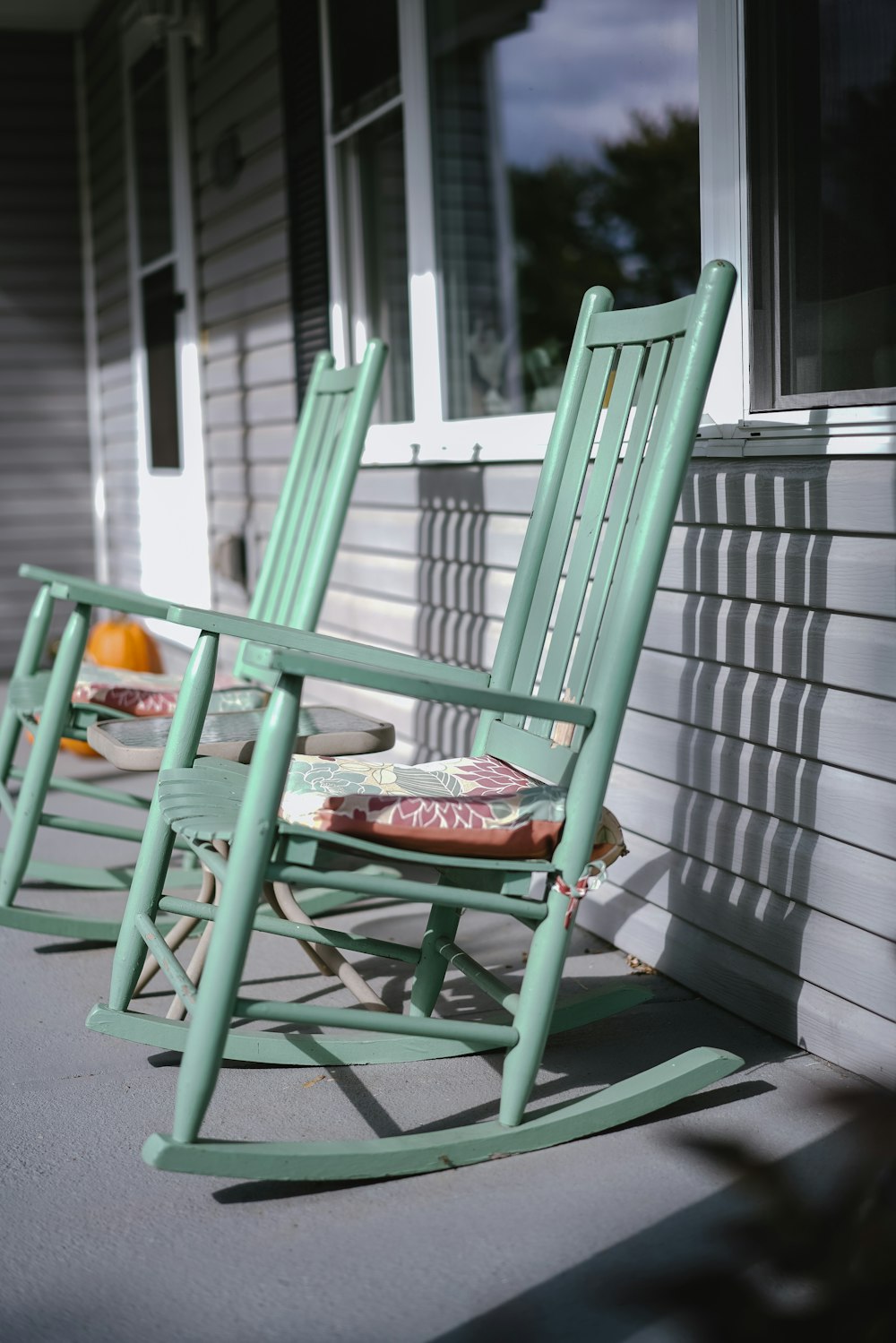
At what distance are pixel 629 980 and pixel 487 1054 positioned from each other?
38cm

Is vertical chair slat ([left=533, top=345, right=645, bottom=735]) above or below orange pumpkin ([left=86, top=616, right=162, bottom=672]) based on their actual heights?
above

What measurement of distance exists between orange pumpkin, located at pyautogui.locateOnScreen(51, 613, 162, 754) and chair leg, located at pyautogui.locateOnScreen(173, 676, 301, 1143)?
2.91 metres

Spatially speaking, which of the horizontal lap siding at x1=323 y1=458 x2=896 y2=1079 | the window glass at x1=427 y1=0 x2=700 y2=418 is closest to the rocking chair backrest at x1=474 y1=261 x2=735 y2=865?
the horizontal lap siding at x1=323 y1=458 x2=896 y2=1079

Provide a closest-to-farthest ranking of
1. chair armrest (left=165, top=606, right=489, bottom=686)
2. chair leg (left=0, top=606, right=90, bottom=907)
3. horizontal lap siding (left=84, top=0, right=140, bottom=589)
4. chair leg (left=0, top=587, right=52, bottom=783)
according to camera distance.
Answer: chair armrest (left=165, top=606, right=489, bottom=686), chair leg (left=0, top=606, right=90, bottom=907), chair leg (left=0, top=587, right=52, bottom=783), horizontal lap siding (left=84, top=0, right=140, bottom=589)

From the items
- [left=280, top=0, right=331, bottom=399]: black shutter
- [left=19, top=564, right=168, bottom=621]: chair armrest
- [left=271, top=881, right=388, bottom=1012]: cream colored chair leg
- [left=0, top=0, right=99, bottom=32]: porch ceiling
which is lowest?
[left=271, top=881, right=388, bottom=1012]: cream colored chair leg

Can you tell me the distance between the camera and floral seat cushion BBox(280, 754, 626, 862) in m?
1.48

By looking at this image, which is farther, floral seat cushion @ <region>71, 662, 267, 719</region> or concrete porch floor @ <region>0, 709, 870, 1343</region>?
floral seat cushion @ <region>71, 662, 267, 719</region>

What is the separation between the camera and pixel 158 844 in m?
1.82

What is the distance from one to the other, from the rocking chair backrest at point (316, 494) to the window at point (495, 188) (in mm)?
276

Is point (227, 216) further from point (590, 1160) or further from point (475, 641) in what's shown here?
point (590, 1160)

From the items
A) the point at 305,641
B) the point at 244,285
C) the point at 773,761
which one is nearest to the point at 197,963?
the point at 305,641

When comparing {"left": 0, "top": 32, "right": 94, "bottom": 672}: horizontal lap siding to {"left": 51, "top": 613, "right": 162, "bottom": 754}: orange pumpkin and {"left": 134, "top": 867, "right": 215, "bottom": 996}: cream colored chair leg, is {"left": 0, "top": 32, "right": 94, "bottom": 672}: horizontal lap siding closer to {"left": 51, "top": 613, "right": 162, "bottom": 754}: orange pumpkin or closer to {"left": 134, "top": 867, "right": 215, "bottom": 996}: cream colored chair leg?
{"left": 51, "top": 613, "right": 162, "bottom": 754}: orange pumpkin

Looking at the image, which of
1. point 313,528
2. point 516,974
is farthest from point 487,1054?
point 313,528

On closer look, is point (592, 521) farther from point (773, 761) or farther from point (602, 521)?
point (773, 761)
